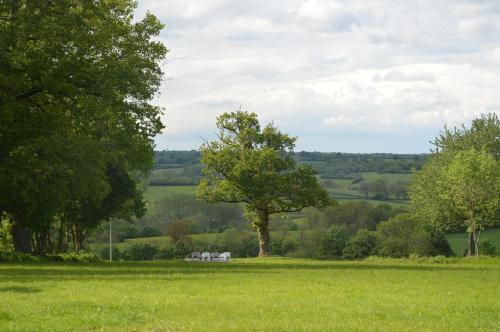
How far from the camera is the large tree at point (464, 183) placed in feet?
211

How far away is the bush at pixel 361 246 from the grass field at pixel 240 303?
1830 inches

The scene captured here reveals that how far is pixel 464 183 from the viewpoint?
64250 millimetres

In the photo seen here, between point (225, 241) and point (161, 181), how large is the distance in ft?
188

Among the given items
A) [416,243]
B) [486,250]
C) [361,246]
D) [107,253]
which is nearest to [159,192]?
[107,253]

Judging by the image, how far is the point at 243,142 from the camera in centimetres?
6825

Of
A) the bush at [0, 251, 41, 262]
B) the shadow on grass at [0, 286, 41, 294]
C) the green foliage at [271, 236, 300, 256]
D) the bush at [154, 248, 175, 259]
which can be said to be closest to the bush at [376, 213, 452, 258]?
the green foliage at [271, 236, 300, 256]

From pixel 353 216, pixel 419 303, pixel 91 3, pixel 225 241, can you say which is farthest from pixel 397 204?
pixel 419 303

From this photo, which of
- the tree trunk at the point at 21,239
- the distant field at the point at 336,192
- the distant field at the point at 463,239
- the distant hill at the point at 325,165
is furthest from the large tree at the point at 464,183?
the distant hill at the point at 325,165

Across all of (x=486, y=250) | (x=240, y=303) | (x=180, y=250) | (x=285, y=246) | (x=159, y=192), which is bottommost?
(x=486, y=250)

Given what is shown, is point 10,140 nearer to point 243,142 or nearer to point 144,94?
point 144,94

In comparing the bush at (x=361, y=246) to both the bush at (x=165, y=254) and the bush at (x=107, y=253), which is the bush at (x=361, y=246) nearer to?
the bush at (x=165, y=254)

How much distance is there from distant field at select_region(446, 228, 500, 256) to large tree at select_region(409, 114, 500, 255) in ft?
15.5

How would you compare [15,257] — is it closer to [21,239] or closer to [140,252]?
[21,239]

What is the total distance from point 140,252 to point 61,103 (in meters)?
42.1
